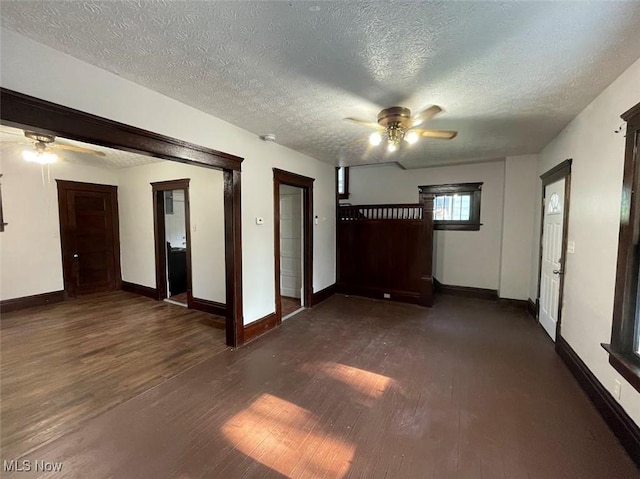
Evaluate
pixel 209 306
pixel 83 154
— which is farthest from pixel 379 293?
pixel 83 154

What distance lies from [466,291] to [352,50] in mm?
5003

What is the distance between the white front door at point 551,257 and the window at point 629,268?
1.28m

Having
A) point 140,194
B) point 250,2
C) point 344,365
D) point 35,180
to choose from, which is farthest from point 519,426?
point 35,180

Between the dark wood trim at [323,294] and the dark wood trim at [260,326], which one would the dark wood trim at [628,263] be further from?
the dark wood trim at [323,294]

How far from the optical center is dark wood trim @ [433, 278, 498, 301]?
510cm

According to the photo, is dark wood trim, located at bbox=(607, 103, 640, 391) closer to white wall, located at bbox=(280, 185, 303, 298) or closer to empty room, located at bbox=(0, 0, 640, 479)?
empty room, located at bbox=(0, 0, 640, 479)

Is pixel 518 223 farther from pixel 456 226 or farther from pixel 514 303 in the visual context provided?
pixel 514 303

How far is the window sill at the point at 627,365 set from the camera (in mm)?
1701

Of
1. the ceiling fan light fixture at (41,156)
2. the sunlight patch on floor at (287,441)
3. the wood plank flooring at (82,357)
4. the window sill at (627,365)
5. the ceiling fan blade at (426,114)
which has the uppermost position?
the ceiling fan blade at (426,114)

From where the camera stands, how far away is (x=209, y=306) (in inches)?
172

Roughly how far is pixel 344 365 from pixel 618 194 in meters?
2.71

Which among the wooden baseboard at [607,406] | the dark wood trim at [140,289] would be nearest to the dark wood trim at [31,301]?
the dark wood trim at [140,289]

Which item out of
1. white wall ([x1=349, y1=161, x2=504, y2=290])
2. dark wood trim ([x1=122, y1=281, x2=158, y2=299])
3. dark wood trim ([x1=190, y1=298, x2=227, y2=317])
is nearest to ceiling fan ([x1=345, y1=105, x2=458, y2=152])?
A: white wall ([x1=349, y1=161, x2=504, y2=290])

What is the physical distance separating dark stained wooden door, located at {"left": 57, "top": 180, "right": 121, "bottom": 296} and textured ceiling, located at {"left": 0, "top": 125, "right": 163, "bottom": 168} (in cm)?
57
